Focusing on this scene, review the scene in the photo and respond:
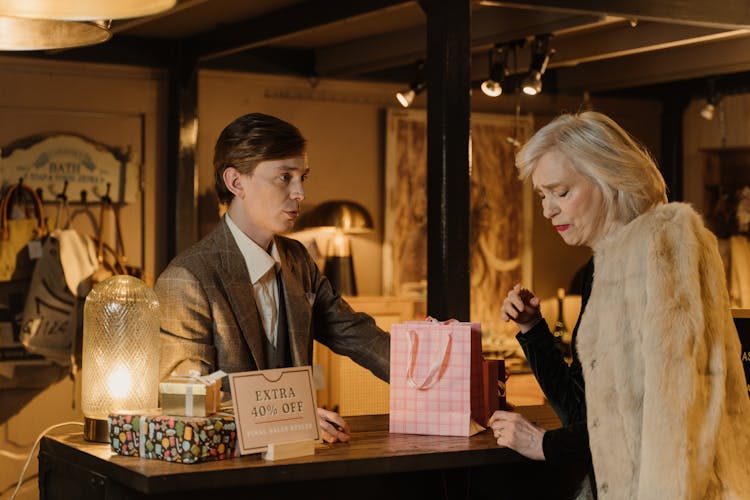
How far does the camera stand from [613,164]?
281cm

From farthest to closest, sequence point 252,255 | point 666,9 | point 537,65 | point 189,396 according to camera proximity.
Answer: point 537,65
point 666,9
point 252,255
point 189,396

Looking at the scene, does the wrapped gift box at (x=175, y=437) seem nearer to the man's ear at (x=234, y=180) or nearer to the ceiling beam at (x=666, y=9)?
the man's ear at (x=234, y=180)

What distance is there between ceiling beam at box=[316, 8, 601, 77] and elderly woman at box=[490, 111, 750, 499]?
9.60 feet

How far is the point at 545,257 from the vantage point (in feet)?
28.9

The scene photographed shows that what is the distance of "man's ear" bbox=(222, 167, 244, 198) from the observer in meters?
3.45

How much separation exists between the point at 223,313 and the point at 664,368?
4.25 ft

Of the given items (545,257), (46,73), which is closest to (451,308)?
(46,73)

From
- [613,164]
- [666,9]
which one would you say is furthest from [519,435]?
[666,9]

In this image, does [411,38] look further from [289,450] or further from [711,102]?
[289,450]

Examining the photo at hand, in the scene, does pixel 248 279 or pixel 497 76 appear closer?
pixel 248 279

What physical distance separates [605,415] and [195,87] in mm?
4949

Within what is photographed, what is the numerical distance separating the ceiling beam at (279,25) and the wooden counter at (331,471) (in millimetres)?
2446

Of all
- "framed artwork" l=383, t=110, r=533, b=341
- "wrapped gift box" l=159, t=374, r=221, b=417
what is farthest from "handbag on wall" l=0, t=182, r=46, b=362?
"wrapped gift box" l=159, t=374, r=221, b=417

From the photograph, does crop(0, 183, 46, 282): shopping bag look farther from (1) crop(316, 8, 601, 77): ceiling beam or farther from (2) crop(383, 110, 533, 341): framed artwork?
(2) crop(383, 110, 533, 341): framed artwork
